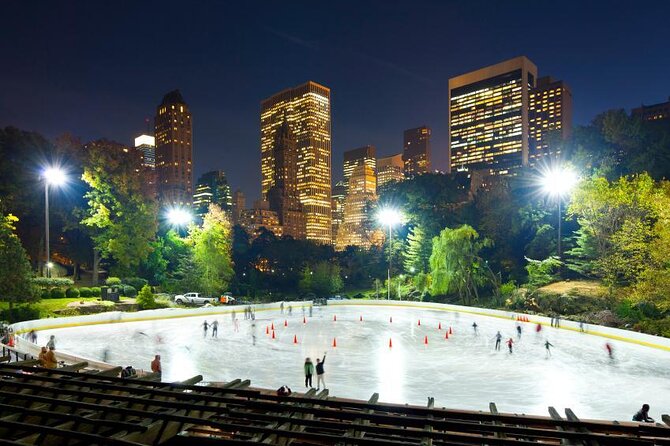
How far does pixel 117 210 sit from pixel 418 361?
142 feet

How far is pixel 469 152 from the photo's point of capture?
194750 millimetres

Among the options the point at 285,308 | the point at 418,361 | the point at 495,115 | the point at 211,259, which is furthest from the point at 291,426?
the point at 495,115

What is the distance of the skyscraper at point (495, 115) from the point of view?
583 feet

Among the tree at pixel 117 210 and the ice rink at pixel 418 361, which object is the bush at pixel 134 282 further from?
the ice rink at pixel 418 361

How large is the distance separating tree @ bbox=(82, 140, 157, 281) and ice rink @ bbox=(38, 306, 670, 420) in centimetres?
1926

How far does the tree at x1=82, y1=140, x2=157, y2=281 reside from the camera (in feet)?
167

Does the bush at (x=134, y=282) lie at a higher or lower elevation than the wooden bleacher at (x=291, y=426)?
lower

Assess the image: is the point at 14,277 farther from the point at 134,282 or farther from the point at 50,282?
the point at 134,282

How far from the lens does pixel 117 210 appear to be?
5184cm

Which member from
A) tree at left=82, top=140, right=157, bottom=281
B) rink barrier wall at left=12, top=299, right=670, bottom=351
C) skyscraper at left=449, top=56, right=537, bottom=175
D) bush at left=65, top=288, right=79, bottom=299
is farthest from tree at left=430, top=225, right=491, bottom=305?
skyscraper at left=449, top=56, right=537, bottom=175

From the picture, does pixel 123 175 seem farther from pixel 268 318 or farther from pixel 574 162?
pixel 574 162

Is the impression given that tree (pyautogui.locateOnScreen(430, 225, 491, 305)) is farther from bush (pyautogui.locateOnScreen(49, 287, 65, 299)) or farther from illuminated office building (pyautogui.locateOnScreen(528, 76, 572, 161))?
illuminated office building (pyautogui.locateOnScreen(528, 76, 572, 161))

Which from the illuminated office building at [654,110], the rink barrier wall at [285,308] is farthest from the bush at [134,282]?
the illuminated office building at [654,110]

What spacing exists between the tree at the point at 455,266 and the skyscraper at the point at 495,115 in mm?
127072
